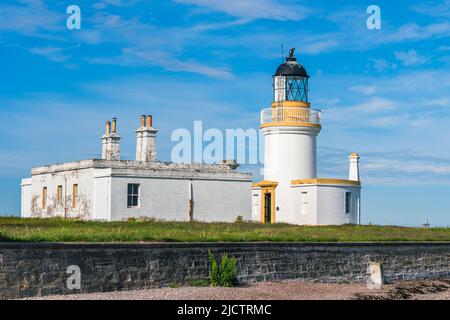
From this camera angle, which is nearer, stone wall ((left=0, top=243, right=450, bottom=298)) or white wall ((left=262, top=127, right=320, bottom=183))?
stone wall ((left=0, top=243, right=450, bottom=298))

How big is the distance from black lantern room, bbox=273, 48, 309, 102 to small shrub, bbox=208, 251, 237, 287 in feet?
64.7

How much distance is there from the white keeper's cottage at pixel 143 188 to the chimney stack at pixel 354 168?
242 inches

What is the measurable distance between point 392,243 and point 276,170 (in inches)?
527

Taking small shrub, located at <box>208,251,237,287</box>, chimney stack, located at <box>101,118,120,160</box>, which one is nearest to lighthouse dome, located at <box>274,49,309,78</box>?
chimney stack, located at <box>101,118,120,160</box>

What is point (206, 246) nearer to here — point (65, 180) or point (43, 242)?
point (43, 242)

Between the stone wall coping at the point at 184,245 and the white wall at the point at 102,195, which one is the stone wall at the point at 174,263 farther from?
the white wall at the point at 102,195

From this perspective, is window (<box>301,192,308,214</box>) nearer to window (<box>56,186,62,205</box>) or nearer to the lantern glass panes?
the lantern glass panes

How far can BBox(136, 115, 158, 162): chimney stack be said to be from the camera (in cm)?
3822

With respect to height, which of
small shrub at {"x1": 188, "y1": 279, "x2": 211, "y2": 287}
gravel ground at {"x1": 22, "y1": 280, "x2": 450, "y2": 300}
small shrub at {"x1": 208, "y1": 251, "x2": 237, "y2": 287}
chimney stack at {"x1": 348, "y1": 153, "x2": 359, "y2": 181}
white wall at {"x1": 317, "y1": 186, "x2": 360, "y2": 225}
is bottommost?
gravel ground at {"x1": 22, "y1": 280, "x2": 450, "y2": 300}

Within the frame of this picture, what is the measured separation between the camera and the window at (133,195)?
35812 mm

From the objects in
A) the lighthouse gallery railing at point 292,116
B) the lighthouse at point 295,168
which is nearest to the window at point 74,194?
the lighthouse at point 295,168

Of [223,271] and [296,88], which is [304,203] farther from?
[223,271]

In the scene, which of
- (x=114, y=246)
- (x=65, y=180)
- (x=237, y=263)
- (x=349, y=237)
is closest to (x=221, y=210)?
(x=65, y=180)

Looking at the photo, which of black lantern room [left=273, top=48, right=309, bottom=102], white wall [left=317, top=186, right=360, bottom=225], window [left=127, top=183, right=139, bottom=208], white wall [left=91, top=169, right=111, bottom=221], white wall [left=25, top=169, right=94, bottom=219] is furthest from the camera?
black lantern room [left=273, top=48, right=309, bottom=102]
